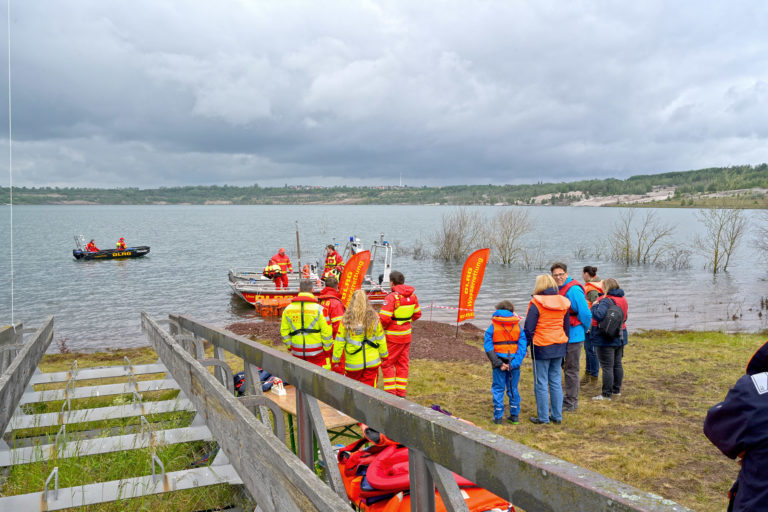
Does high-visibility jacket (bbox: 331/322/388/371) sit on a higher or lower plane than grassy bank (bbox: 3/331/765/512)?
higher

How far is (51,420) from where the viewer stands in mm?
4434

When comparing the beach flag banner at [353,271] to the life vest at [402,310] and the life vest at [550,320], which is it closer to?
the life vest at [402,310]

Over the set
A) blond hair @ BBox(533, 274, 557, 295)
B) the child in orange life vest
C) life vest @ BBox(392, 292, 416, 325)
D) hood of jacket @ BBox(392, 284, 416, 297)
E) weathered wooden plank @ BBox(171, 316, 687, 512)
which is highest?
weathered wooden plank @ BBox(171, 316, 687, 512)

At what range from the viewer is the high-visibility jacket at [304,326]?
6.32 meters

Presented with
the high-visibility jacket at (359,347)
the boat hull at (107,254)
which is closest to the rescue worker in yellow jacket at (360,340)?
the high-visibility jacket at (359,347)

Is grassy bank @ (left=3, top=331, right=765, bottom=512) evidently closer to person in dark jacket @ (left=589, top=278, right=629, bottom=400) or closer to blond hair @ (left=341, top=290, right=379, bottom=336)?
person in dark jacket @ (left=589, top=278, right=629, bottom=400)

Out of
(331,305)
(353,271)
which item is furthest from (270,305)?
(331,305)

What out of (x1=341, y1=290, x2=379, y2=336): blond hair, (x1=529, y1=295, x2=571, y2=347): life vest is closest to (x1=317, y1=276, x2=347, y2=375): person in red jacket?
(x1=341, y1=290, x2=379, y2=336): blond hair

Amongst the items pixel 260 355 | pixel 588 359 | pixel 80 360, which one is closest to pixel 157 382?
pixel 260 355

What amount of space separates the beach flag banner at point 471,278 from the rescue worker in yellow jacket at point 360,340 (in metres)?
7.48

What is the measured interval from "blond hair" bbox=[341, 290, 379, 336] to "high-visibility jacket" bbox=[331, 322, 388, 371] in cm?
6

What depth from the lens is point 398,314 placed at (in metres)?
7.54

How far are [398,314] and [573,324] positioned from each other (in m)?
2.59

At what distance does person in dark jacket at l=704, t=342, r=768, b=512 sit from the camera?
1694mm
